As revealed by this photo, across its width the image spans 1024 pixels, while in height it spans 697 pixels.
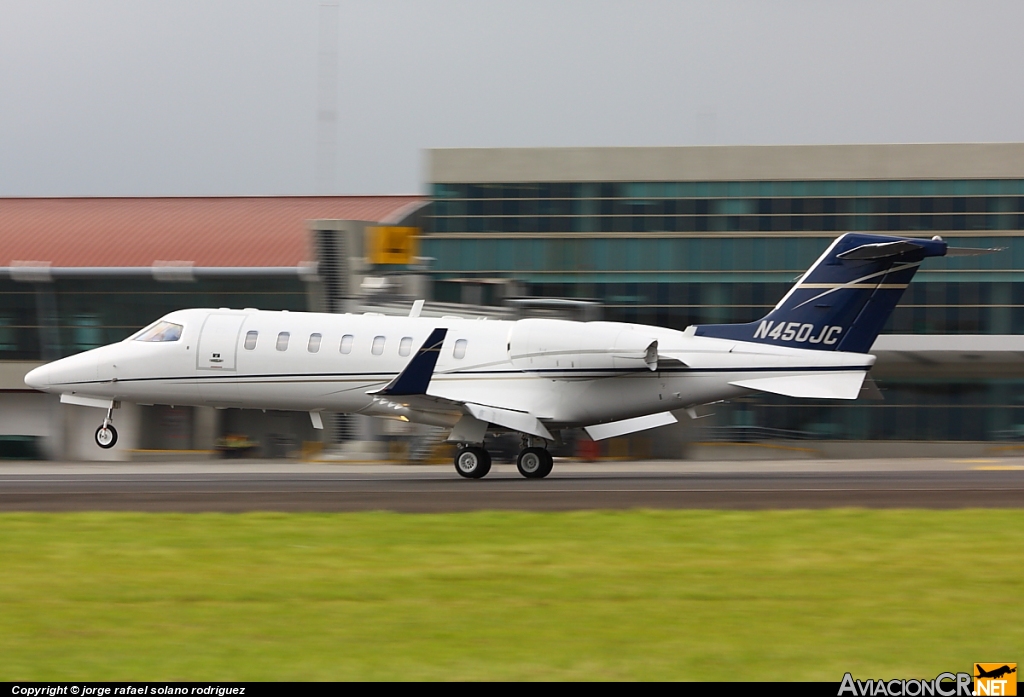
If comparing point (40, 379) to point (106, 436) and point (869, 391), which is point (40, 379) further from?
point (869, 391)

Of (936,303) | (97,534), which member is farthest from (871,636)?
(936,303)

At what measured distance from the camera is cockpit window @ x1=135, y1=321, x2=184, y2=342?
24766 mm

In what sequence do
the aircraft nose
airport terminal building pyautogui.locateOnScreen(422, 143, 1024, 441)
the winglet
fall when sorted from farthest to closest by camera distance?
airport terminal building pyautogui.locateOnScreen(422, 143, 1024, 441), the aircraft nose, the winglet

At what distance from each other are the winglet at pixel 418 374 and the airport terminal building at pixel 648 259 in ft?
73.8

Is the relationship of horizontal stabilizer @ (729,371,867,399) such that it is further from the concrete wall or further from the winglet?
the concrete wall

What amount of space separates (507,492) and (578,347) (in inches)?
193

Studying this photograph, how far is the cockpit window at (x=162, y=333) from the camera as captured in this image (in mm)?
24766

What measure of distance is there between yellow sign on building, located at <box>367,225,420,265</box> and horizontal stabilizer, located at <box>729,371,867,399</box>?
16.2 m

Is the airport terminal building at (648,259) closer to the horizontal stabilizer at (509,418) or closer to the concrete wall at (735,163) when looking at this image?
the concrete wall at (735,163)

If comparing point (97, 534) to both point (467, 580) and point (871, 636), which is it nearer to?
point (467, 580)

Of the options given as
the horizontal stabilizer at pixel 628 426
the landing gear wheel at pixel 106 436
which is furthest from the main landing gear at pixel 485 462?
the landing gear wheel at pixel 106 436

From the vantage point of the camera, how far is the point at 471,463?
23344 mm

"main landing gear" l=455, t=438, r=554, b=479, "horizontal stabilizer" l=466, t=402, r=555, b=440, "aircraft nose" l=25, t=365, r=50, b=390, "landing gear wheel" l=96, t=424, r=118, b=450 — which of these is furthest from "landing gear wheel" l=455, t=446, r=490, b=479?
"aircraft nose" l=25, t=365, r=50, b=390

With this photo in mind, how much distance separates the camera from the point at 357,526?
1393cm
